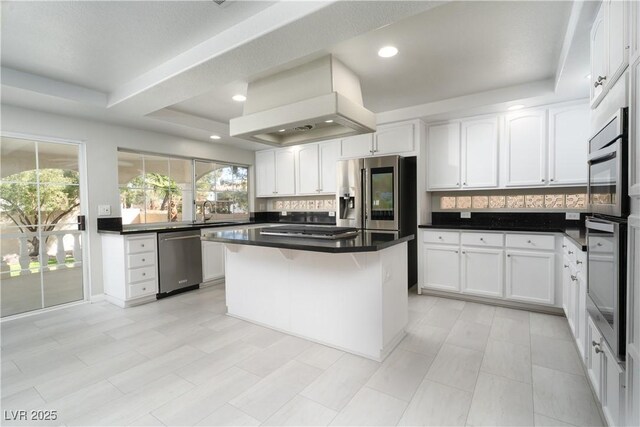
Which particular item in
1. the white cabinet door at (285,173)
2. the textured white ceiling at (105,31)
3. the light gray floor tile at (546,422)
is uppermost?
the textured white ceiling at (105,31)

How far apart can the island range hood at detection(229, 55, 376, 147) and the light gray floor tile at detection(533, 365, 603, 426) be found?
86.0 inches

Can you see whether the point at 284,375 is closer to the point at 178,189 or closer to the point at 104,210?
the point at 104,210

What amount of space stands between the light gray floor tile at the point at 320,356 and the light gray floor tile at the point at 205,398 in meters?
0.40

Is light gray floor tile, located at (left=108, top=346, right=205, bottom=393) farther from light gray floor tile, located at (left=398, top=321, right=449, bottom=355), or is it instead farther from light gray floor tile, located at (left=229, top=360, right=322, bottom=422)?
light gray floor tile, located at (left=398, top=321, right=449, bottom=355)

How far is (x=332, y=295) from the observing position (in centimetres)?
239

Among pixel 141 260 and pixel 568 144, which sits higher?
pixel 568 144

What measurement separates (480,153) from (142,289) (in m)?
4.47

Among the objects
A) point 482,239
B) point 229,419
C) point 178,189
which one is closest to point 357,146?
point 482,239

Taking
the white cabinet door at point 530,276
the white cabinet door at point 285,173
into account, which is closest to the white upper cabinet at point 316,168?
the white cabinet door at point 285,173

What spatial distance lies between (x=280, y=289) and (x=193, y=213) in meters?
2.75

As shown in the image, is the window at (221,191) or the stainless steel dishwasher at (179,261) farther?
the window at (221,191)

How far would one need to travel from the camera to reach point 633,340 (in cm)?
117

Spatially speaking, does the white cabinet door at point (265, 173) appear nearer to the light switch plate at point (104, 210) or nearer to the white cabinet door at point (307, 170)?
the white cabinet door at point (307, 170)

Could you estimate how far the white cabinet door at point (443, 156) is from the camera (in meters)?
3.77
